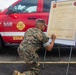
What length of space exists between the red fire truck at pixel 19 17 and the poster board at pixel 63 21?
1655 millimetres

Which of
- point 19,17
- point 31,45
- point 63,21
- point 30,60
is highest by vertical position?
point 63,21

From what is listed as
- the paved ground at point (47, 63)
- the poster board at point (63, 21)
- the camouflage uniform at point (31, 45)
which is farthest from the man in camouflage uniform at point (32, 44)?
the paved ground at point (47, 63)

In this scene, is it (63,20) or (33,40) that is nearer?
(33,40)

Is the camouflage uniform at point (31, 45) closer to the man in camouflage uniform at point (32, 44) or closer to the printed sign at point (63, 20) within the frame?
the man in camouflage uniform at point (32, 44)

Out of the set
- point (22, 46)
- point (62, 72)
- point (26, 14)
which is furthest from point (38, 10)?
point (22, 46)

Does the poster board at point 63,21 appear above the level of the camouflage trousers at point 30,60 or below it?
above

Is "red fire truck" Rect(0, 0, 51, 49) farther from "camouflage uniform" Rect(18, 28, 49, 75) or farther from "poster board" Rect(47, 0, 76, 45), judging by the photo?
"camouflage uniform" Rect(18, 28, 49, 75)

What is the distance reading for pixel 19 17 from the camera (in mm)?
8961

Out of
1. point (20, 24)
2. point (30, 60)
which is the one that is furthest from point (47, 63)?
point (30, 60)

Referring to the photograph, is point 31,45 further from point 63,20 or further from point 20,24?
point 20,24

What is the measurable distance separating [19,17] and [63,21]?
7.29 feet

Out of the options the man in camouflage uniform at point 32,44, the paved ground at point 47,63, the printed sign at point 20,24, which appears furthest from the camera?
the printed sign at point 20,24

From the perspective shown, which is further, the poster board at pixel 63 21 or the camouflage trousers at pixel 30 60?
the poster board at pixel 63 21

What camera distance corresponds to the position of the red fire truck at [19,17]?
891cm
